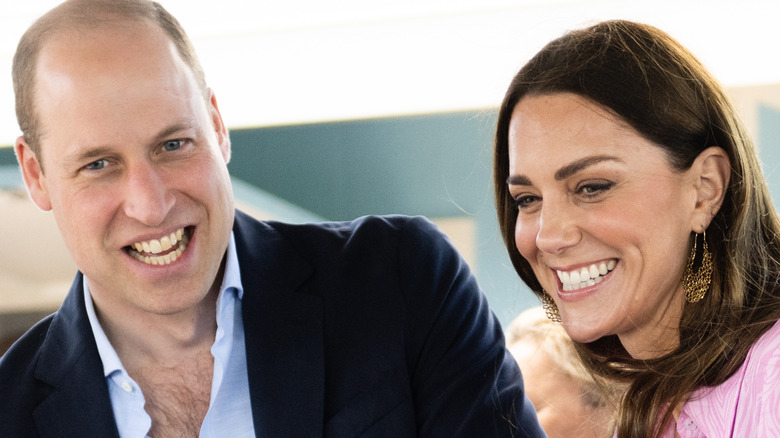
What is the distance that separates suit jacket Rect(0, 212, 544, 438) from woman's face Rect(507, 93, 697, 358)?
260 millimetres

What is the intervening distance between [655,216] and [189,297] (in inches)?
35.1

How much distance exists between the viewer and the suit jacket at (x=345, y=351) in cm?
169

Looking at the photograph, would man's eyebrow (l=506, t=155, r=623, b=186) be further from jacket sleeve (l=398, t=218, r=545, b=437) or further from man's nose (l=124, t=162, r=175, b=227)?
man's nose (l=124, t=162, r=175, b=227)

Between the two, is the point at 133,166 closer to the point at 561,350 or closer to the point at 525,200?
the point at 525,200

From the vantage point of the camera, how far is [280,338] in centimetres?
177

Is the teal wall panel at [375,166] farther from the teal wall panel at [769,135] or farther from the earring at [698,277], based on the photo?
the earring at [698,277]

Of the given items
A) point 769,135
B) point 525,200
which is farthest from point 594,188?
point 769,135

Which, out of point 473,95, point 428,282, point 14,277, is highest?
point 428,282

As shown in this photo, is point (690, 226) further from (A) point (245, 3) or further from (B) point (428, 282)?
(A) point (245, 3)

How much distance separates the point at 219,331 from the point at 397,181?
3.02 m

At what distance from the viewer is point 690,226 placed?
1.50 m

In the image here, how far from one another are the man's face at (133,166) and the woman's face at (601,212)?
62 centimetres

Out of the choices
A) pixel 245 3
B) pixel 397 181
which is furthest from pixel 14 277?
pixel 397 181

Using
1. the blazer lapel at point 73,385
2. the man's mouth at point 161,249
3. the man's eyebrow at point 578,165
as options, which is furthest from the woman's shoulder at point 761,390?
the blazer lapel at point 73,385
